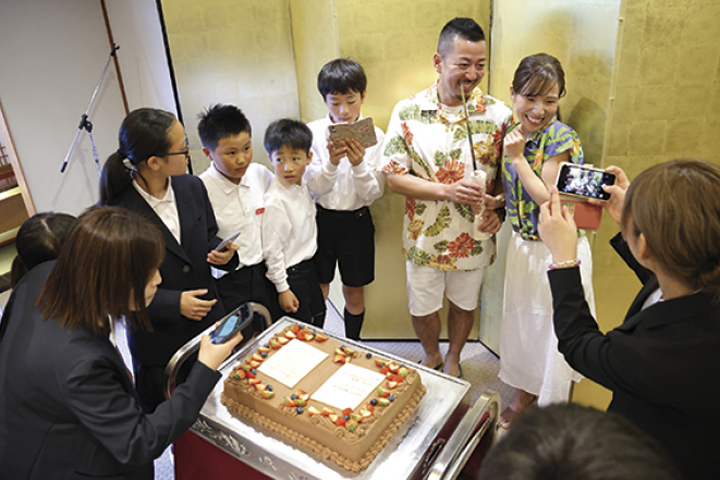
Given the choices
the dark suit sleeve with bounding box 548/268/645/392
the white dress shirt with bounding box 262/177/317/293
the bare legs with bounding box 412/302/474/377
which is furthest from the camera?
the bare legs with bounding box 412/302/474/377

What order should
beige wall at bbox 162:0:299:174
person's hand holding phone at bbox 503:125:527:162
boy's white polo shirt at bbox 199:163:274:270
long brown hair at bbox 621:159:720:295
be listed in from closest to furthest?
1. long brown hair at bbox 621:159:720:295
2. person's hand holding phone at bbox 503:125:527:162
3. boy's white polo shirt at bbox 199:163:274:270
4. beige wall at bbox 162:0:299:174

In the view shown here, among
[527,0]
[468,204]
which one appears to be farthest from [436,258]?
[527,0]

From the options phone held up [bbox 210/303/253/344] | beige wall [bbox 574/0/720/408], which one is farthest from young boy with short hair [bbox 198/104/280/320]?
beige wall [bbox 574/0/720/408]

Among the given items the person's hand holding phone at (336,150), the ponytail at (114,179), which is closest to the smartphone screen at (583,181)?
the person's hand holding phone at (336,150)

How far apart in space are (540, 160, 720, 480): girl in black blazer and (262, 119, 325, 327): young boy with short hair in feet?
4.64

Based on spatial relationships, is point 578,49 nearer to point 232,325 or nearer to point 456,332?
point 456,332

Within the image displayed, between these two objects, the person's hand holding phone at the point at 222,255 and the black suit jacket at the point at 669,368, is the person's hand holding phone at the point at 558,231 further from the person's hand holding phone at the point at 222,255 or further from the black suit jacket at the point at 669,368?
the person's hand holding phone at the point at 222,255

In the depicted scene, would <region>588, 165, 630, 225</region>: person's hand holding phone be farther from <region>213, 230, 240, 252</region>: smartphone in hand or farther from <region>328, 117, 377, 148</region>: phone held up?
<region>213, 230, 240, 252</region>: smartphone in hand

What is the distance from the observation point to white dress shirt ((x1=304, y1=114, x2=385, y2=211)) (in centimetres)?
246

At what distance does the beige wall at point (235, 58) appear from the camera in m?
3.08

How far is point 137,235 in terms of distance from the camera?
1287 millimetres

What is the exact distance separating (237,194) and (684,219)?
1.69m

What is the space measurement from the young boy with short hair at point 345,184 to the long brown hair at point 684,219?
1.47 m

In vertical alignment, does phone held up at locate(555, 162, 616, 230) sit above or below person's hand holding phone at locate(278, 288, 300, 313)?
above
